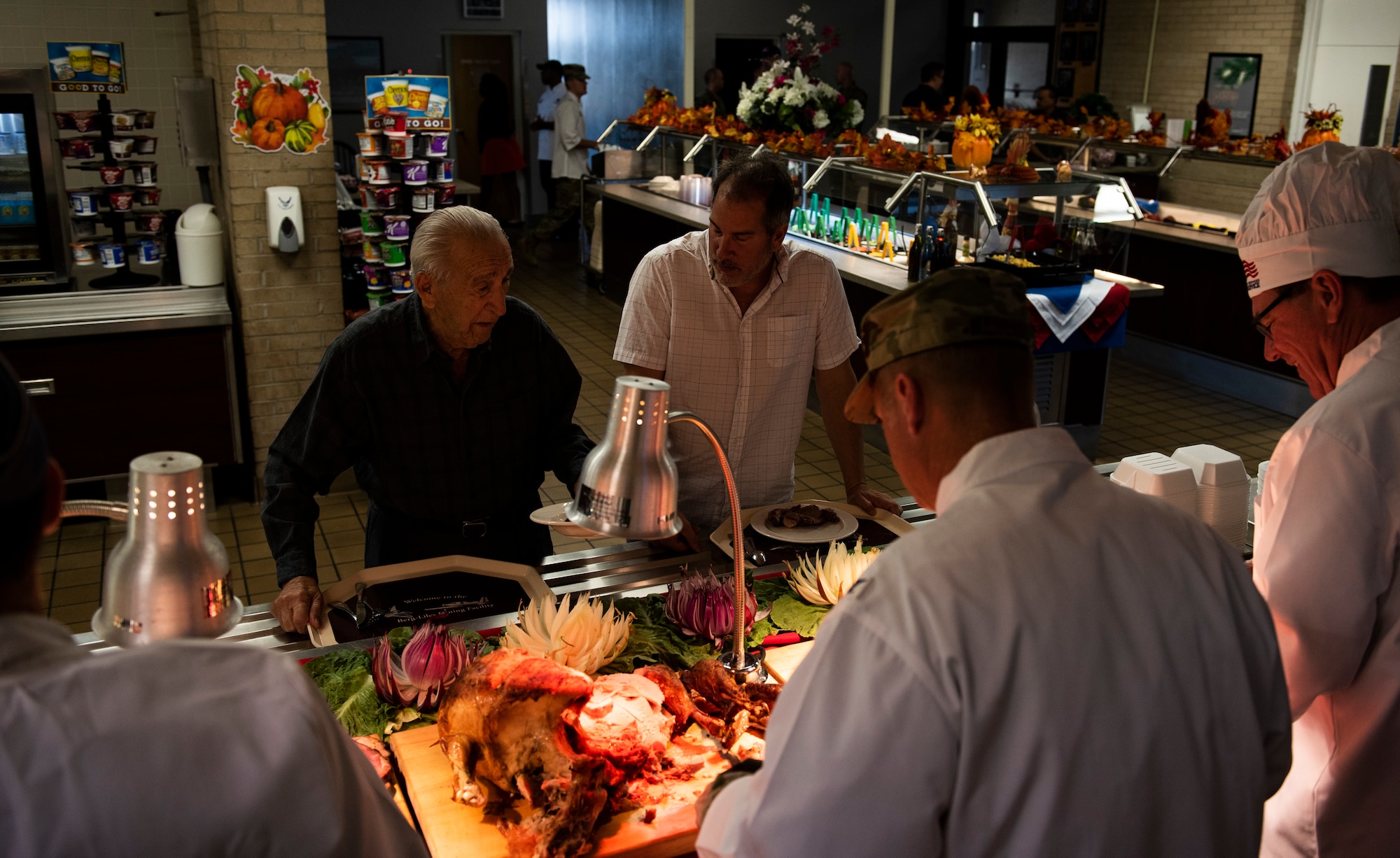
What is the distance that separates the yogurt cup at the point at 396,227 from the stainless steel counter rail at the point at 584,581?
2968 millimetres

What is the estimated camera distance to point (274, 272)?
5270 millimetres

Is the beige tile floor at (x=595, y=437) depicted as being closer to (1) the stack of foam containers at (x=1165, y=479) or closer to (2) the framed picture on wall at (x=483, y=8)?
(1) the stack of foam containers at (x=1165, y=479)

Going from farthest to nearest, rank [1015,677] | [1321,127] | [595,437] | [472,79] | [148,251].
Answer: [472,79] → [1321,127] → [595,437] → [148,251] → [1015,677]

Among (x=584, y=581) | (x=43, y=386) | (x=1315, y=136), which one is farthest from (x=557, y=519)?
(x=1315, y=136)

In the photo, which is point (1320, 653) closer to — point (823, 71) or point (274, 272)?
point (274, 272)

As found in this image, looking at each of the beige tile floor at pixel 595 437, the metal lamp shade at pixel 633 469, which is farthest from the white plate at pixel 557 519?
the beige tile floor at pixel 595 437

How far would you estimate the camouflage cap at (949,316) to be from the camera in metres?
1.31

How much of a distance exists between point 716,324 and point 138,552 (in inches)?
80.4

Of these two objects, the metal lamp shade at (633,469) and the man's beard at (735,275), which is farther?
the man's beard at (735,275)

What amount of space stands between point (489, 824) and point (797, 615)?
0.90 metres

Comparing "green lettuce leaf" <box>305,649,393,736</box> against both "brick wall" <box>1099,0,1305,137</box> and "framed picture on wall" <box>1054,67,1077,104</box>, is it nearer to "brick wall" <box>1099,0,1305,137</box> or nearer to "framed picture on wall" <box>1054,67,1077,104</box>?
"brick wall" <box>1099,0,1305,137</box>

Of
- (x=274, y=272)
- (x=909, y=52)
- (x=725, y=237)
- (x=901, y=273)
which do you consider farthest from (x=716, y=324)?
(x=909, y=52)

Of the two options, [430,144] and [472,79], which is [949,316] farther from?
[472,79]

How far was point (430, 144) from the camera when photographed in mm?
5348
